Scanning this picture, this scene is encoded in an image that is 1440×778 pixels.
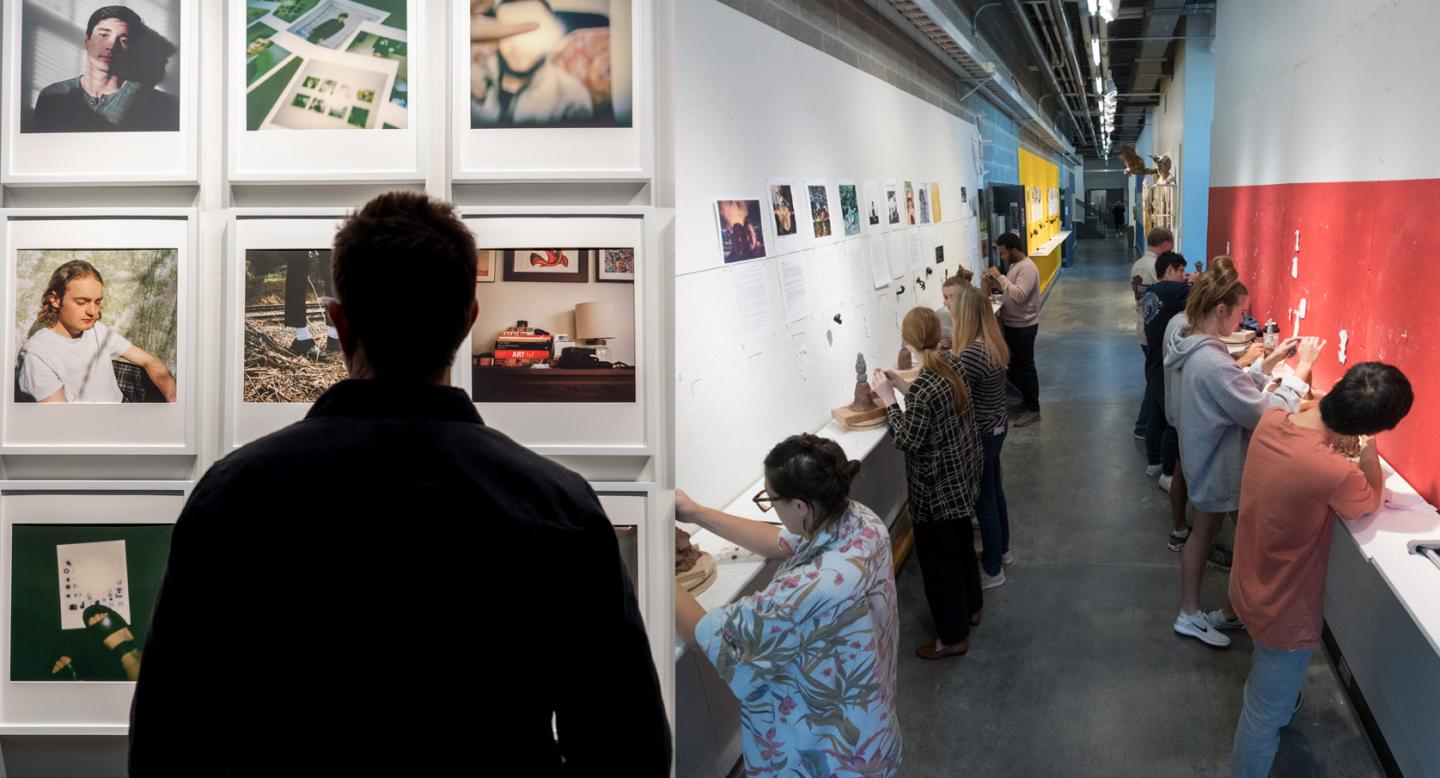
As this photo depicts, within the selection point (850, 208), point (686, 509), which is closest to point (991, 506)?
point (850, 208)

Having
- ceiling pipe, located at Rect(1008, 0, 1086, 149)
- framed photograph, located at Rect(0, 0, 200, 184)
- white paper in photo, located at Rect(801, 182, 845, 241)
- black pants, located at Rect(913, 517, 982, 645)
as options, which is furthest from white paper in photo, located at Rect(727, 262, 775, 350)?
ceiling pipe, located at Rect(1008, 0, 1086, 149)

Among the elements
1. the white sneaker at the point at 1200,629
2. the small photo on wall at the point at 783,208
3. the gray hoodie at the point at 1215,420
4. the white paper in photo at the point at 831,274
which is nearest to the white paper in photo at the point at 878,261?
the white paper in photo at the point at 831,274

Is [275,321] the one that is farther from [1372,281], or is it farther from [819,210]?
[1372,281]

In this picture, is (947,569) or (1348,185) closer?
(947,569)

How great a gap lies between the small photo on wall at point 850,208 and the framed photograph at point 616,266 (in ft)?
15.8

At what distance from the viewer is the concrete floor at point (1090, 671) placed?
4.34 metres

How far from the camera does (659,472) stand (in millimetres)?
2307

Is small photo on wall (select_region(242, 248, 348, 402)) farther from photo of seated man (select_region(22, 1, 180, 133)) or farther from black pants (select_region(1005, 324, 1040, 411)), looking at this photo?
black pants (select_region(1005, 324, 1040, 411))

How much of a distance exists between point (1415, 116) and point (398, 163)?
396cm

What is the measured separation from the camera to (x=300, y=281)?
7.62ft

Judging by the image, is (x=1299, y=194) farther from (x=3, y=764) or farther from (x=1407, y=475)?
(x=3, y=764)

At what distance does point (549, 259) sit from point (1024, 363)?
347 inches

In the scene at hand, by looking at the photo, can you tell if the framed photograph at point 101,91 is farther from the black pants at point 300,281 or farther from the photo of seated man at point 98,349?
the black pants at point 300,281

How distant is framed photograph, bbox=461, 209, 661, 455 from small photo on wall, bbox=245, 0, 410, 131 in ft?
1.01
